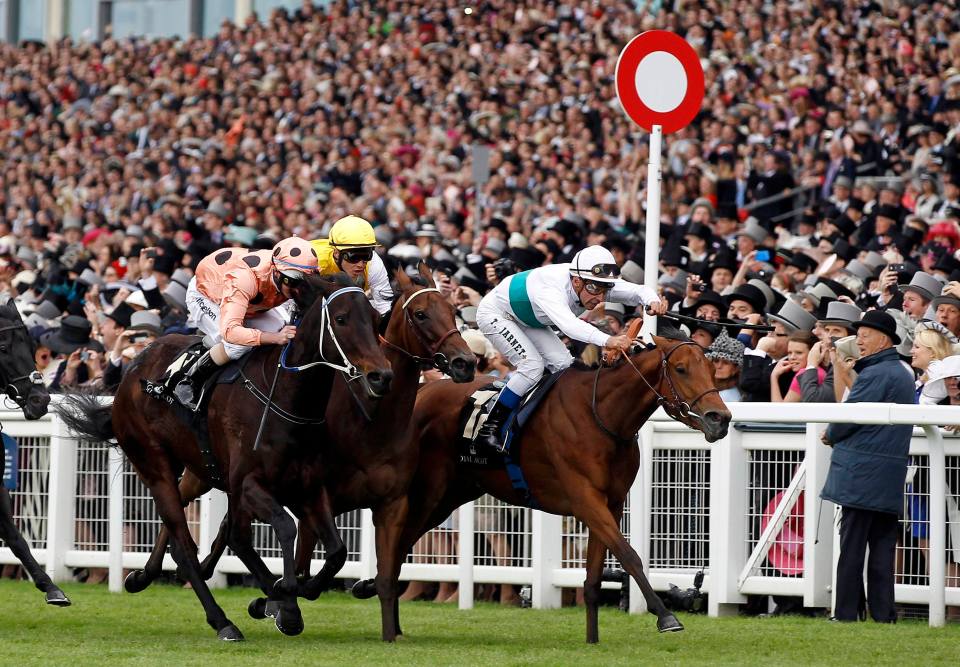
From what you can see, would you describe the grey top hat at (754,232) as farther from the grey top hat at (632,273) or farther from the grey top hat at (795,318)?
the grey top hat at (795,318)

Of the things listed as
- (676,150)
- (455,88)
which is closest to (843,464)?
(676,150)

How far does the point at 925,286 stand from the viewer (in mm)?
9234

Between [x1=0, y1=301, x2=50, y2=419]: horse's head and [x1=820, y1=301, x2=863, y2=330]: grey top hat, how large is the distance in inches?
167

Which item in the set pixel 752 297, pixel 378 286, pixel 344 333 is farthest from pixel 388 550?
pixel 752 297

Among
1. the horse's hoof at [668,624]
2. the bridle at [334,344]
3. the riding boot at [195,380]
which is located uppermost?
the bridle at [334,344]

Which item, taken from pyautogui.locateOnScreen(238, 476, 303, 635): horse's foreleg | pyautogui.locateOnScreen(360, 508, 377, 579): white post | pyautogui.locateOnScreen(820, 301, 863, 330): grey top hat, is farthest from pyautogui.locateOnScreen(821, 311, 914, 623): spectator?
pyautogui.locateOnScreen(360, 508, 377, 579): white post

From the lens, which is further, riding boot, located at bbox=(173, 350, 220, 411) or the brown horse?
riding boot, located at bbox=(173, 350, 220, 411)

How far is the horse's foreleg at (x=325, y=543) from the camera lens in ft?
24.2

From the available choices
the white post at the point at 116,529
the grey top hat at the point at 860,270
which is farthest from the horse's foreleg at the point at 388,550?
the grey top hat at the point at 860,270

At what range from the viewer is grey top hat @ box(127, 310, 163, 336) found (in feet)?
38.3

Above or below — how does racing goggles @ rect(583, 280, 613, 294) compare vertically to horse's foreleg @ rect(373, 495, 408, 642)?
above

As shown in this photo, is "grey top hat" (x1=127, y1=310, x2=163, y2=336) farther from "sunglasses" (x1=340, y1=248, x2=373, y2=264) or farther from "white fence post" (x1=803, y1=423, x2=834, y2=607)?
"white fence post" (x1=803, y1=423, x2=834, y2=607)

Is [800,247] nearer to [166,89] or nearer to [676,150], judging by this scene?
[676,150]

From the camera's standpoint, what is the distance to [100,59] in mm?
31297
